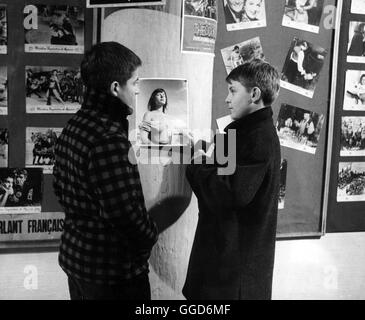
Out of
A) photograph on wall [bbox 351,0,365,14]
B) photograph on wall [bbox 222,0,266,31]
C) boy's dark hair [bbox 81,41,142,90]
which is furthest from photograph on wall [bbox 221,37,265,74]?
boy's dark hair [bbox 81,41,142,90]

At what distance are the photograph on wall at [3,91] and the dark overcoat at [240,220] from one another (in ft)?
2.79

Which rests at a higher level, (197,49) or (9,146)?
(197,49)

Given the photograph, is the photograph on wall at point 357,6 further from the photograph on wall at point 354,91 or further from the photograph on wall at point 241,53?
the photograph on wall at point 241,53

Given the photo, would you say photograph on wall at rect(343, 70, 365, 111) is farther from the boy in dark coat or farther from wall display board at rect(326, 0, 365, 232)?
the boy in dark coat

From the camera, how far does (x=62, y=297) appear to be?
2.09m

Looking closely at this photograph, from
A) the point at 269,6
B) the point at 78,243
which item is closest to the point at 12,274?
the point at 78,243

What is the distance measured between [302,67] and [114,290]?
1.34 meters

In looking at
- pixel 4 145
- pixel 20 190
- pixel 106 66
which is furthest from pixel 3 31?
pixel 106 66

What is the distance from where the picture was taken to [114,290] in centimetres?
138

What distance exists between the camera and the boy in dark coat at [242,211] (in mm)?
1544

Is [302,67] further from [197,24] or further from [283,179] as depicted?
[197,24]

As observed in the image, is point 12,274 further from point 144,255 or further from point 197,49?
point 197,49

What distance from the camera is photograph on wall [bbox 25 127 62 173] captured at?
195 cm

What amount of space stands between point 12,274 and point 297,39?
165 cm
